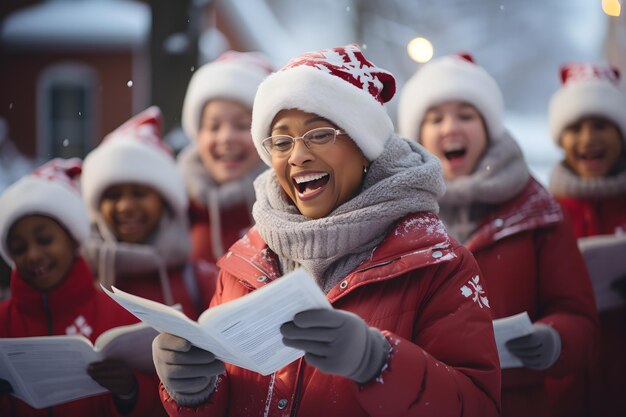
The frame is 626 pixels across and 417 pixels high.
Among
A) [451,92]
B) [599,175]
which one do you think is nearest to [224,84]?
[451,92]

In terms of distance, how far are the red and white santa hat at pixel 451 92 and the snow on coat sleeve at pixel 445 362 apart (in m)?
1.47

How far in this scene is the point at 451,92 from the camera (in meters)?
3.63

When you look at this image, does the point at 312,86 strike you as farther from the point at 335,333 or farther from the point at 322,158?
the point at 335,333

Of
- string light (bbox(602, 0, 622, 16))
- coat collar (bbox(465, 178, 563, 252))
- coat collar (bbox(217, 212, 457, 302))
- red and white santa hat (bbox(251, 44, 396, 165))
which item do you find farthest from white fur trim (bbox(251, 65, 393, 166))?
string light (bbox(602, 0, 622, 16))

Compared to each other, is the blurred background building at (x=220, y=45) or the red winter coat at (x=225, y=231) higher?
the blurred background building at (x=220, y=45)

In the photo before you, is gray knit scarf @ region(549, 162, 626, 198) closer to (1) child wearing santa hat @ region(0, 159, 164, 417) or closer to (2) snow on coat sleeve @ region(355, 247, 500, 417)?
(2) snow on coat sleeve @ region(355, 247, 500, 417)

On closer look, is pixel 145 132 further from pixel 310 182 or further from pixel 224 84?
pixel 310 182

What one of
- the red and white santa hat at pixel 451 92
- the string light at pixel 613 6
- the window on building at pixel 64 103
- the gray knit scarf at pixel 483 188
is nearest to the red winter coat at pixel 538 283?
the gray knit scarf at pixel 483 188

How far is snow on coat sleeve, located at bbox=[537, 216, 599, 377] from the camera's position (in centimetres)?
314

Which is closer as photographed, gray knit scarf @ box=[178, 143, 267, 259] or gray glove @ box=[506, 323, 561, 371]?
gray glove @ box=[506, 323, 561, 371]

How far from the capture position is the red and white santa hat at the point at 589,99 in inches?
167

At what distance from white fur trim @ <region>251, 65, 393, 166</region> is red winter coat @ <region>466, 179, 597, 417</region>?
918mm

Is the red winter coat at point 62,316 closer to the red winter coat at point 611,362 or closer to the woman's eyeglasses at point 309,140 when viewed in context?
the woman's eyeglasses at point 309,140

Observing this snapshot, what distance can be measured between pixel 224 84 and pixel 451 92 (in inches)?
62.9
